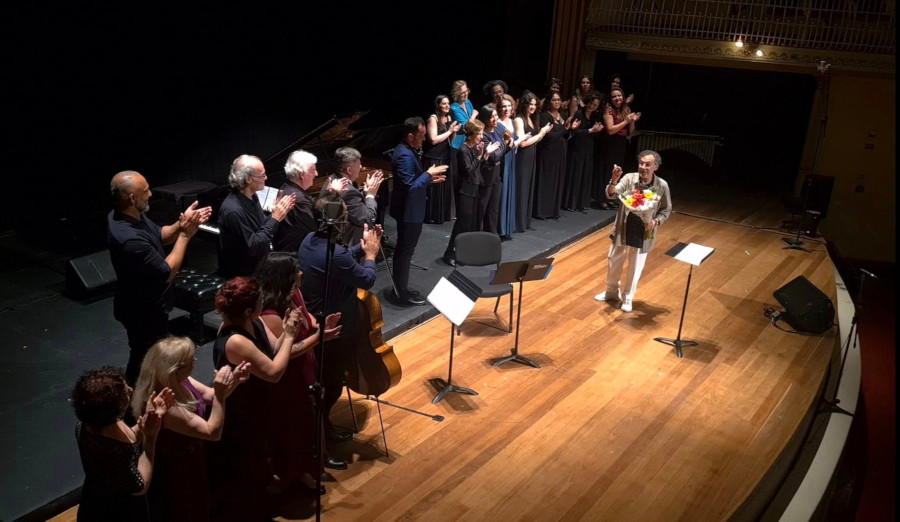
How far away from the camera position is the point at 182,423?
330 centimetres

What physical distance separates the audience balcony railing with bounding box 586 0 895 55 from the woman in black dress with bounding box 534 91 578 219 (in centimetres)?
318

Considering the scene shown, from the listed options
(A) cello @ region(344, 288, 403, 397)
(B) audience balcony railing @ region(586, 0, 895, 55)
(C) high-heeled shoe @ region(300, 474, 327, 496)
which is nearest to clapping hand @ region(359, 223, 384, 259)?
(A) cello @ region(344, 288, 403, 397)

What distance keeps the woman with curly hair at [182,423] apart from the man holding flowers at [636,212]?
14.1 ft

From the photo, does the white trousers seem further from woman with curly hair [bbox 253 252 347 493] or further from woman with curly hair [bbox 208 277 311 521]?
woman with curly hair [bbox 208 277 311 521]

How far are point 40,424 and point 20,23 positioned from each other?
3422 mm

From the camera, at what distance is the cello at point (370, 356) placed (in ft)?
14.9

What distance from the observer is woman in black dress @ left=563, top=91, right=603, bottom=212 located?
32.1 feet

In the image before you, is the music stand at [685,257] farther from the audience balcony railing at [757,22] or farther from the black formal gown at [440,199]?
the audience balcony railing at [757,22]

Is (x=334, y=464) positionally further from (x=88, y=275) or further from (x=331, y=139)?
(x=331, y=139)

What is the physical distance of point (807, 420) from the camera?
5.86 meters

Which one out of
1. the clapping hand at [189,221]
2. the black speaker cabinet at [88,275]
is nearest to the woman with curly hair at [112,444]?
the clapping hand at [189,221]

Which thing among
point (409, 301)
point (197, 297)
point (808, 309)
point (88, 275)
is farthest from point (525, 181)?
point (88, 275)

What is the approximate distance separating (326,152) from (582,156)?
11.9ft

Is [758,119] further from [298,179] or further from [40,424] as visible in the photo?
[40,424]
